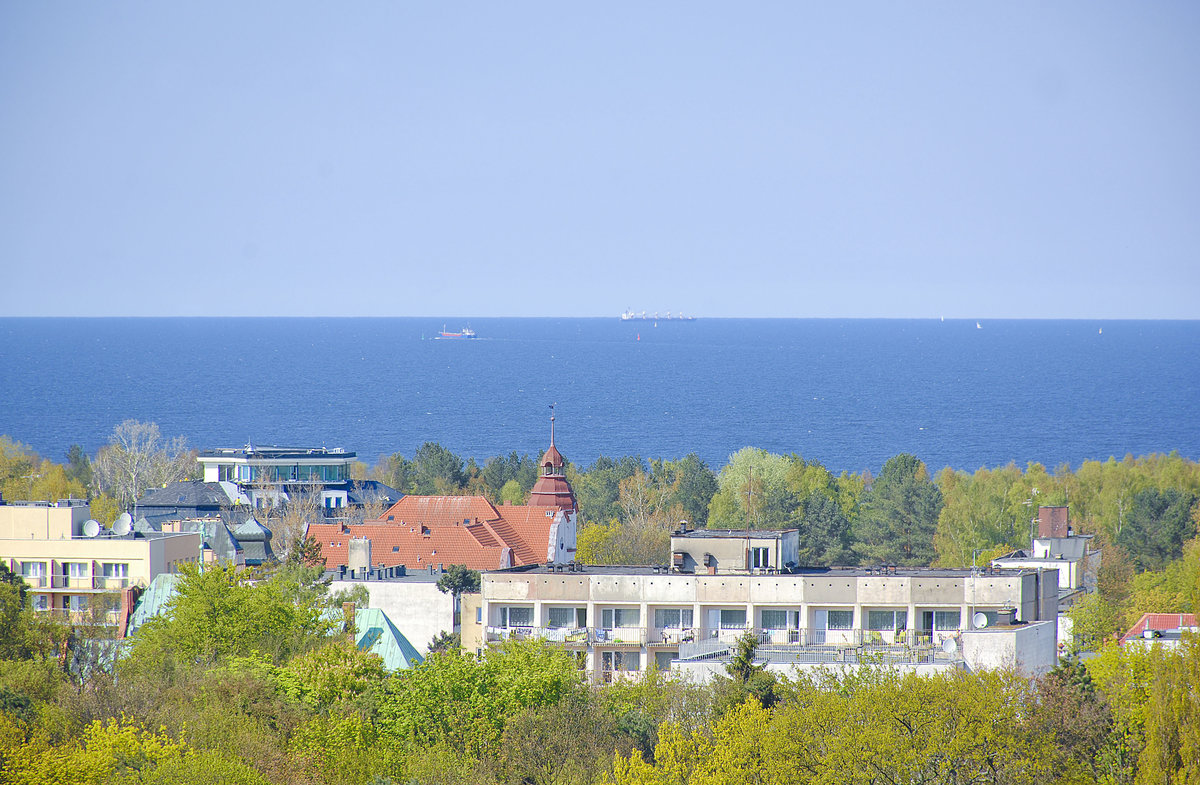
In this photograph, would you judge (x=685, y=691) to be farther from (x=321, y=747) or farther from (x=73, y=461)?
(x=73, y=461)

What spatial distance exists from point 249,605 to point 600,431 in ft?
486

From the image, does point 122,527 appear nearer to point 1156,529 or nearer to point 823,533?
point 823,533

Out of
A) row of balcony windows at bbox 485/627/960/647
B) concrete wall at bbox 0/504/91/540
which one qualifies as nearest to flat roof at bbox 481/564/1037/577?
row of balcony windows at bbox 485/627/960/647

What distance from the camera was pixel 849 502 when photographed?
335 feet

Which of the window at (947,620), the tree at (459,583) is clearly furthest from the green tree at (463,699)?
the tree at (459,583)

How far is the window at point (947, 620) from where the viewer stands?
5009cm

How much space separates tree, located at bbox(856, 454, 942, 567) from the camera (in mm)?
90125

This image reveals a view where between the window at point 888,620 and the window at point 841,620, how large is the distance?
49 centimetres

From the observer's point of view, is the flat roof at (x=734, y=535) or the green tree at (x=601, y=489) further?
the green tree at (x=601, y=489)

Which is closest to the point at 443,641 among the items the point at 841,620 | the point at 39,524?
the point at 841,620

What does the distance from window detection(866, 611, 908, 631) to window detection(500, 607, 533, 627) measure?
10113 millimetres

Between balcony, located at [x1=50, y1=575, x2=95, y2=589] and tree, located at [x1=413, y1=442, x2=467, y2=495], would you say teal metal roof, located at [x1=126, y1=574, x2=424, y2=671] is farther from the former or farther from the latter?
tree, located at [x1=413, y1=442, x2=467, y2=495]

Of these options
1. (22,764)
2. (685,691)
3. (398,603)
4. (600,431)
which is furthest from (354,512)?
(600,431)

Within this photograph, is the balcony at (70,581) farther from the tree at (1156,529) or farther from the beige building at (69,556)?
the tree at (1156,529)
